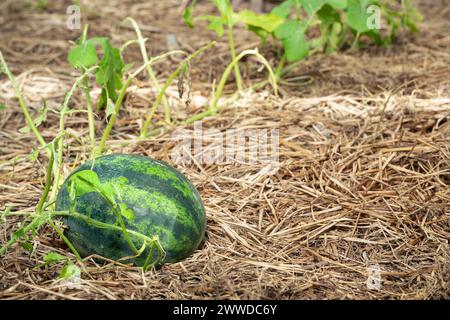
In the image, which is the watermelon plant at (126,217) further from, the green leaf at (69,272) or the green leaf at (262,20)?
the green leaf at (262,20)

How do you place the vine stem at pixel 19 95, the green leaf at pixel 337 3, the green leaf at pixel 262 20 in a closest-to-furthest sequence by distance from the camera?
the vine stem at pixel 19 95, the green leaf at pixel 337 3, the green leaf at pixel 262 20

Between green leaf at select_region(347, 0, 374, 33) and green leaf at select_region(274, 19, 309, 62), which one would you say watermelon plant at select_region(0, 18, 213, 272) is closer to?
green leaf at select_region(274, 19, 309, 62)

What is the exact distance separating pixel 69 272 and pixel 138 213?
315mm

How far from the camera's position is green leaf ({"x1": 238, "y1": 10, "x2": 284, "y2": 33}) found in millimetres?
3734

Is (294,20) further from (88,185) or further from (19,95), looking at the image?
(88,185)

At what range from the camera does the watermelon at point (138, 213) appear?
8.08 feet

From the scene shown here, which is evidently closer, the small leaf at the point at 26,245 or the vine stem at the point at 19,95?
the small leaf at the point at 26,245

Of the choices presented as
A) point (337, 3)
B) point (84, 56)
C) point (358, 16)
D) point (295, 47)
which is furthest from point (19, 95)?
point (358, 16)

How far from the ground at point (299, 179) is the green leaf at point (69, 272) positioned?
1.0 inches

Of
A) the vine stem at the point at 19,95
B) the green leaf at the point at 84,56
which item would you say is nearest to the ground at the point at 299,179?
the vine stem at the point at 19,95

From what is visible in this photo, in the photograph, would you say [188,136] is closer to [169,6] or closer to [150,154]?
[150,154]

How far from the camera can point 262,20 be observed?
12.4 ft
